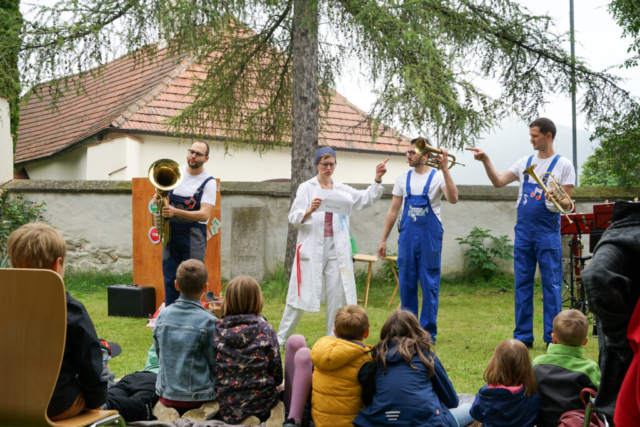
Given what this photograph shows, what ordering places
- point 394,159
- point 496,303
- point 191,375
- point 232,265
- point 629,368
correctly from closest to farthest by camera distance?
1. point 629,368
2. point 191,375
3. point 496,303
4. point 232,265
5. point 394,159

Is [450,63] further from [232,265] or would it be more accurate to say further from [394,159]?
[394,159]

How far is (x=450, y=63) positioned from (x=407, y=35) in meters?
0.69

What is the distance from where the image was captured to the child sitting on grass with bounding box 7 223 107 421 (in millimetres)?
2596

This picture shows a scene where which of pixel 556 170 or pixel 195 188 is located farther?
pixel 195 188

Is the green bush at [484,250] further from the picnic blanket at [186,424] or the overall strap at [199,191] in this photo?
the picnic blanket at [186,424]

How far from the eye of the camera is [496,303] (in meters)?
8.95

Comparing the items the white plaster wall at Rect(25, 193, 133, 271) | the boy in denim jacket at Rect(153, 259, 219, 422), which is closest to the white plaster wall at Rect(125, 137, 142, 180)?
the white plaster wall at Rect(25, 193, 133, 271)

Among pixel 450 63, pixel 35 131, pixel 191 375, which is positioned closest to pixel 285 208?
pixel 450 63

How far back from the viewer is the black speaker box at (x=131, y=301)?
25.2ft

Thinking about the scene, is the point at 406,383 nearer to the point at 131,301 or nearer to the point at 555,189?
the point at 555,189

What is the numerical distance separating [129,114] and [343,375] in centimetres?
1221

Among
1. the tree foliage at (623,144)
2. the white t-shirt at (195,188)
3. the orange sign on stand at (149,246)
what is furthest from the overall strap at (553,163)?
the tree foliage at (623,144)

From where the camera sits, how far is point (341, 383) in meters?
3.35

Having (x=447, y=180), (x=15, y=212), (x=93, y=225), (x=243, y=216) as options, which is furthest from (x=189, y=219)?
(x=15, y=212)
